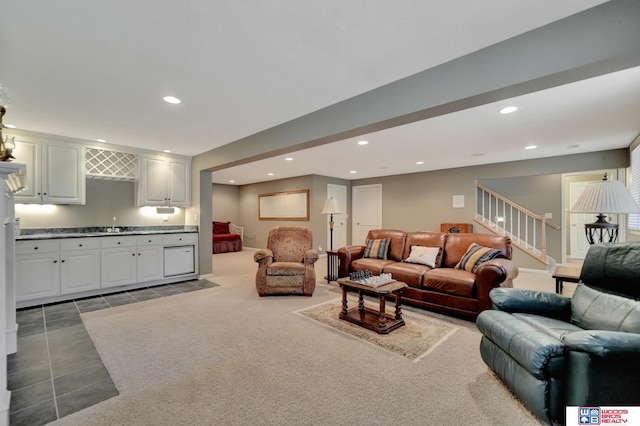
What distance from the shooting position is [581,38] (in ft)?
5.12

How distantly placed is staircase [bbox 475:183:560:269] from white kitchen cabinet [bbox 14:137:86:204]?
7.52 metres

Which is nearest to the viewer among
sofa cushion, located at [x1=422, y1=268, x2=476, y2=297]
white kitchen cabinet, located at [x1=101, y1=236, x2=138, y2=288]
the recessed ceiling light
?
the recessed ceiling light

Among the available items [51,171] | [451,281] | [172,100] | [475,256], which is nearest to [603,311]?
[451,281]

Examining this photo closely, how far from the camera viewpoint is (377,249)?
454cm

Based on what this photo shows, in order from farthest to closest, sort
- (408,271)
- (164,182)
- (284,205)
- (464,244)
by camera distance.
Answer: (284,205) < (164,182) < (464,244) < (408,271)

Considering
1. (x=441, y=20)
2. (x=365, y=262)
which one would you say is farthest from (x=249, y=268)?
(x=441, y=20)

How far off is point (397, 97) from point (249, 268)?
4.97 meters

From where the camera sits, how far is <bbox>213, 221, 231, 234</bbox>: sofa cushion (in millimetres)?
8989

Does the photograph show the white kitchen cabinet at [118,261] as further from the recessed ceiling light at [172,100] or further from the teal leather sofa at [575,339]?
the teal leather sofa at [575,339]

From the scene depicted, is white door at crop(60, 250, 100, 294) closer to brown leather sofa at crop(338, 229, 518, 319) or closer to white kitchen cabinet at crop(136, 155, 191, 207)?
white kitchen cabinet at crop(136, 155, 191, 207)

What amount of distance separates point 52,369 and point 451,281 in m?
3.80

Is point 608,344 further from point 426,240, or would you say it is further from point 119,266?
point 119,266

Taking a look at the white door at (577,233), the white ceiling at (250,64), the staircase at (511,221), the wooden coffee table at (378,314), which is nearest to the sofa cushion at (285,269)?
the wooden coffee table at (378,314)

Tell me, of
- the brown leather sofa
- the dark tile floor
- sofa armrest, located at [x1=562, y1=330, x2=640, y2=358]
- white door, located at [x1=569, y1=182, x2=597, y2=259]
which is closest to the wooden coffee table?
the brown leather sofa
